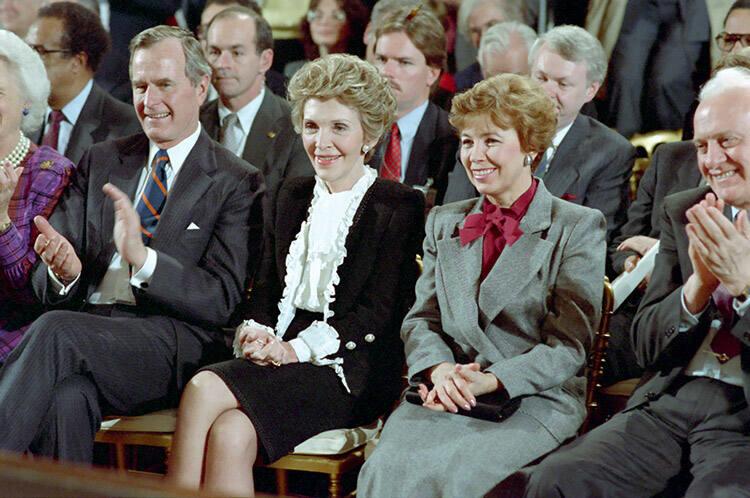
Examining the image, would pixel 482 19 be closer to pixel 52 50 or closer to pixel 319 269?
pixel 52 50

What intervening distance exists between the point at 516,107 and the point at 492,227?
34 cm

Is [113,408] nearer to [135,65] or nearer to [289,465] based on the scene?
[289,465]

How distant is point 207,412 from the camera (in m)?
3.16

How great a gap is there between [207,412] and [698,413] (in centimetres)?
130

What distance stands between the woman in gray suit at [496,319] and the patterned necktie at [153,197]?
0.91m

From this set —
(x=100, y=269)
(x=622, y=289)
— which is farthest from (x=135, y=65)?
(x=622, y=289)

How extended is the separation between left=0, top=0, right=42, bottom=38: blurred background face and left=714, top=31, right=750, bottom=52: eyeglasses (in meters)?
3.41

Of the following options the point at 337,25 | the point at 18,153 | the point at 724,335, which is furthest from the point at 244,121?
the point at 724,335

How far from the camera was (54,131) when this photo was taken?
16.2ft

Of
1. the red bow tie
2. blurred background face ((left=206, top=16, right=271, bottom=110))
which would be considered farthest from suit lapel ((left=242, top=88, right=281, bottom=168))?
the red bow tie

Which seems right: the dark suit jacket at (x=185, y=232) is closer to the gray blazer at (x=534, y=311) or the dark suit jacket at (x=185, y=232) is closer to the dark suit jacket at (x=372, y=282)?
the dark suit jacket at (x=372, y=282)

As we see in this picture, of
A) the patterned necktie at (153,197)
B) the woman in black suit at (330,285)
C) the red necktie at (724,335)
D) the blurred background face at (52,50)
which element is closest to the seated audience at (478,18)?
the blurred background face at (52,50)

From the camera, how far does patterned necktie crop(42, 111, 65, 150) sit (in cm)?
493

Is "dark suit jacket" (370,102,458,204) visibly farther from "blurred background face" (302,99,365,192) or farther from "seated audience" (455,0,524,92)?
"blurred background face" (302,99,365,192)
